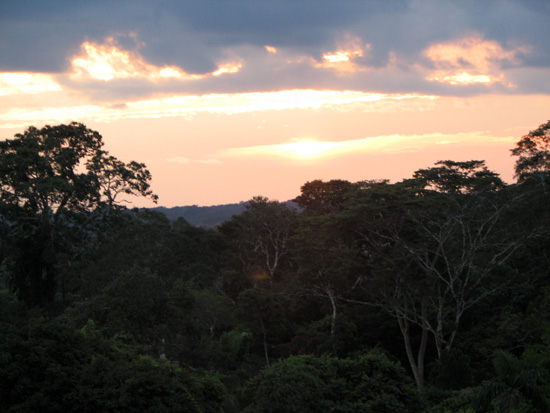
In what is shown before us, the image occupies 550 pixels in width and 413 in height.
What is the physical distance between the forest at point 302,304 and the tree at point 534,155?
8 centimetres

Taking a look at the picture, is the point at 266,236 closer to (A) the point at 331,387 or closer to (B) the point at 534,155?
(B) the point at 534,155

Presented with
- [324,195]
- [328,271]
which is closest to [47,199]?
[328,271]

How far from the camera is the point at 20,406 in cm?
1034

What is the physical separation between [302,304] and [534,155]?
1653 centimetres

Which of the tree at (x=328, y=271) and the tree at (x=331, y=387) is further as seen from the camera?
the tree at (x=328, y=271)

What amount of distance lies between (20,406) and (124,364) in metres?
3.02

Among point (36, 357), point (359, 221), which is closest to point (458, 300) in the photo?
point (359, 221)

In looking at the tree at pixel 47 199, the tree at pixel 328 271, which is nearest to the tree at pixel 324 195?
the tree at pixel 328 271

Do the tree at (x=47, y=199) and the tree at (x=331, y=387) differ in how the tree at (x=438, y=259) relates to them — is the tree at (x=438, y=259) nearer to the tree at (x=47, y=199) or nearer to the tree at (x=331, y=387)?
the tree at (x=331, y=387)

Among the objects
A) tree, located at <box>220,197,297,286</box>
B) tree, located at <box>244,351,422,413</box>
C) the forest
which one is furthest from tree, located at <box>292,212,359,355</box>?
tree, located at <box>220,197,297,286</box>

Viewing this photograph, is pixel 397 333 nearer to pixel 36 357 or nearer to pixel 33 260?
pixel 33 260

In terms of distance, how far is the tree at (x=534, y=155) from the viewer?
32.6 meters

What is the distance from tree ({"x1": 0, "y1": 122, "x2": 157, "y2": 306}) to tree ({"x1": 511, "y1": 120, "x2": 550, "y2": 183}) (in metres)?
24.2

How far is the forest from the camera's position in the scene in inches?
519
